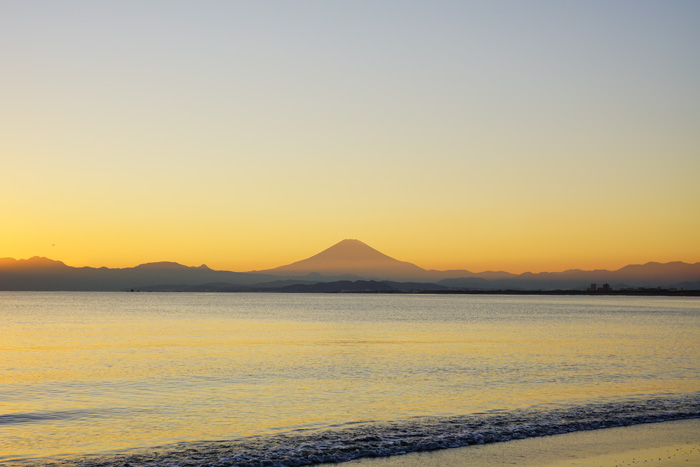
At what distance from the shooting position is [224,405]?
23984mm

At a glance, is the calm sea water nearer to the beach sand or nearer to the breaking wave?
the breaking wave

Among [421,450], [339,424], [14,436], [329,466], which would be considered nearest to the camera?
[329,466]

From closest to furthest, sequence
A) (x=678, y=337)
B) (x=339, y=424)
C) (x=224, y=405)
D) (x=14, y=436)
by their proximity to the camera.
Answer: (x=14, y=436) < (x=339, y=424) < (x=224, y=405) < (x=678, y=337)

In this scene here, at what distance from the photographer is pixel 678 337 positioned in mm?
59844

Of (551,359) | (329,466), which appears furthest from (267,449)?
(551,359)

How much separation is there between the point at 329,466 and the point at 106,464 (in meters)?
5.78

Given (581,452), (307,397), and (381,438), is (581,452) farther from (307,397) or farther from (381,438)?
(307,397)

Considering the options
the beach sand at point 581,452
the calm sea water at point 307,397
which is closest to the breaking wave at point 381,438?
A: the calm sea water at point 307,397

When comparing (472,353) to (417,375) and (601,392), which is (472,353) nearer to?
(417,375)

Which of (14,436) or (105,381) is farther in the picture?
(105,381)

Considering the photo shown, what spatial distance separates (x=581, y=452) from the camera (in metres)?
16.6

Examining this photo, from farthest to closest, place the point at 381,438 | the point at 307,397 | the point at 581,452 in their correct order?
1. the point at 307,397
2. the point at 381,438
3. the point at 581,452

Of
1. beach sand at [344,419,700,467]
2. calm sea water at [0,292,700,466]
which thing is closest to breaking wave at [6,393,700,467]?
calm sea water at [0,292,700,466]

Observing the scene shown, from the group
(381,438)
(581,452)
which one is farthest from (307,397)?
(581,452)
